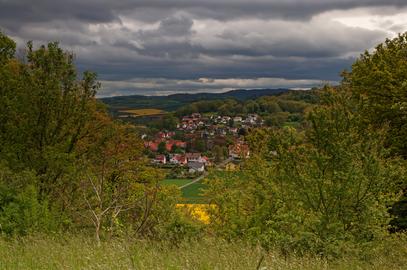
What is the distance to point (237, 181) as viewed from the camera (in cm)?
1872

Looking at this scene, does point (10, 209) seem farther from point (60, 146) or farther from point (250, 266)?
point (250, 266)

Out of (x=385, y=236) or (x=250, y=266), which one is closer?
(x=250, y=266)

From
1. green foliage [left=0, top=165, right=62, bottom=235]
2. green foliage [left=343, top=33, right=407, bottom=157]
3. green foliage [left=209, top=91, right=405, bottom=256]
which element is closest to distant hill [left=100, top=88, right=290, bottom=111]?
green foliage [left=343, top=33, right=407, bottom=157]

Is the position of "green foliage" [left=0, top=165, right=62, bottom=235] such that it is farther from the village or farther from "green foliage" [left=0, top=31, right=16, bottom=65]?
the village

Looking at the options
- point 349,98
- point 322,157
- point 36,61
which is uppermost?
point 36,61

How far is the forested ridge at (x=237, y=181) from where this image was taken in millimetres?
12602

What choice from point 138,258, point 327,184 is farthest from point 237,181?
point 138,258

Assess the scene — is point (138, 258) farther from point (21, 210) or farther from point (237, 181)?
point (237, 181)

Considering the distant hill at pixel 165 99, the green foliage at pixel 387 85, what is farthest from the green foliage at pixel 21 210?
the distant hill at pixel 165 99

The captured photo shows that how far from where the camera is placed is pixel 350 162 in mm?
13273

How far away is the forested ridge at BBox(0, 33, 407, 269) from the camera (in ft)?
41.3

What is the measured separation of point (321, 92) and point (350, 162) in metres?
2.28

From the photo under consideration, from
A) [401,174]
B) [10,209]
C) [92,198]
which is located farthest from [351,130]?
[10,209]

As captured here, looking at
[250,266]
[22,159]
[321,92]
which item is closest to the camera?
[250,266]
